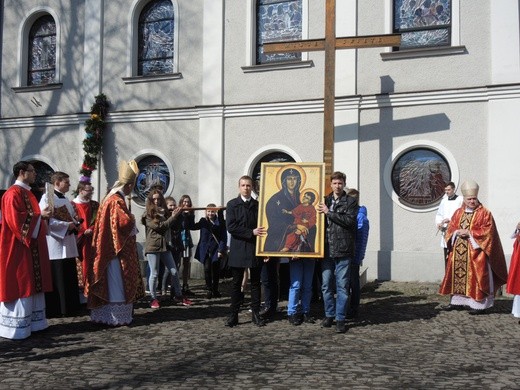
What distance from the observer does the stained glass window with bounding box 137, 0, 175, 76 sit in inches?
654

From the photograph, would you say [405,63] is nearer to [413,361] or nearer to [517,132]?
[517,132]

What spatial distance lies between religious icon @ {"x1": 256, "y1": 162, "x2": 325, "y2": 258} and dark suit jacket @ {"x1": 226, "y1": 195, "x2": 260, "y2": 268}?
155 millimetres

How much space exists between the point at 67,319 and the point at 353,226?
4166 mm

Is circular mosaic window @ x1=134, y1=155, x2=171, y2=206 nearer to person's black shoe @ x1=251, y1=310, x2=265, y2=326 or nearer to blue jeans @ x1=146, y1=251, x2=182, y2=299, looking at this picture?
blue jeans @ x1=146, y1=251, x2=182, y2=299

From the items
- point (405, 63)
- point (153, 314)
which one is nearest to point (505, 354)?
point (153, 314)

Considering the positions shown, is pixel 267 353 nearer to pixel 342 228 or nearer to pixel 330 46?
pixel 342 228

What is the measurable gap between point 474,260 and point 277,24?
7368 mm

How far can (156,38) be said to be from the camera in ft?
55.0

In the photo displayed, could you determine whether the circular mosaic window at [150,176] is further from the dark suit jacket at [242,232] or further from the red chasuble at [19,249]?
the red chasuble at [19,249]

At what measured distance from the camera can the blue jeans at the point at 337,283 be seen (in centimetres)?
879

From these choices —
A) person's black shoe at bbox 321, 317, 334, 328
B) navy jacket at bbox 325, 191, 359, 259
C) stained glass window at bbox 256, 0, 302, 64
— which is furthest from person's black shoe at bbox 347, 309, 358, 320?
stained glass window at bbox 256, 0, 302, 64

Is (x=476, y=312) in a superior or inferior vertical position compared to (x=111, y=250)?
inferior

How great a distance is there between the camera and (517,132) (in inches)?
513

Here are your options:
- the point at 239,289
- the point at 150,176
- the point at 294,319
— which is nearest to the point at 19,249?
the point at 239,289
